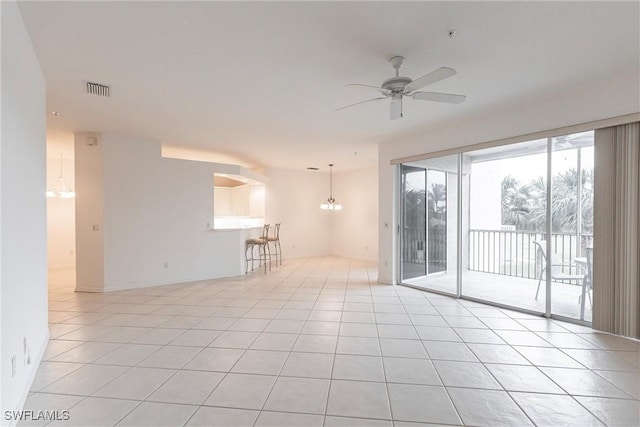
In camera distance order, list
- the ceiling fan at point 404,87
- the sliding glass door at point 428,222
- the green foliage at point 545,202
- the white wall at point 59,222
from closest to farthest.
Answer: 1. the ceiling fan at point 404,87
2. the green foliage at point 545,202
3. the sliding glass door at point 428,222
4. the white wall at point 59,222

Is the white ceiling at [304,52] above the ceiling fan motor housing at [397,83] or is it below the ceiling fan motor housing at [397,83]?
above

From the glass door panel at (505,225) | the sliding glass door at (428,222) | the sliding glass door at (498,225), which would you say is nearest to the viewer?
the sliding glass door at (498,225)

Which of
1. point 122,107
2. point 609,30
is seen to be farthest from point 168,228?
point 609,30

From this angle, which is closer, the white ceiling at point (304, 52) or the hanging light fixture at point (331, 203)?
the white ceiling at point (304, 52)

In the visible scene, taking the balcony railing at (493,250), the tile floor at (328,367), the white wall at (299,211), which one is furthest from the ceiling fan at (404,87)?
the white wall at (299,211)

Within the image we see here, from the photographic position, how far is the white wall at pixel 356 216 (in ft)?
27.8

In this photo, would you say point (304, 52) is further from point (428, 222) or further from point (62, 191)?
point (62, 191)

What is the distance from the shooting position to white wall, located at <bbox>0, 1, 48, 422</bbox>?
5.93ft

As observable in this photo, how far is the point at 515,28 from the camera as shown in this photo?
219cm

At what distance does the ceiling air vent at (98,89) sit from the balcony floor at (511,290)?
5.41 metres

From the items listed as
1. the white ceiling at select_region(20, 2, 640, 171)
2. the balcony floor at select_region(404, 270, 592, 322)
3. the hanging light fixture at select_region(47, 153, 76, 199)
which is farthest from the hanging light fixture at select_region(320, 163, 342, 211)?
the hanging light fixture at select_region(47, 153, 76, 199)

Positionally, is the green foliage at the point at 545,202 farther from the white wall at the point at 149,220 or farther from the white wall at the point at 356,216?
the white wall at the point at 149,220

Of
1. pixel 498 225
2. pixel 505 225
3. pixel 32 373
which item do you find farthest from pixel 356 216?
pixel 32 373

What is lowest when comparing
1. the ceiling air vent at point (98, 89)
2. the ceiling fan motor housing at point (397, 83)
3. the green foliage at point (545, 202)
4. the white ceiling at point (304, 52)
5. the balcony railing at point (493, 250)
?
the balcony railing at point (493, 250)
